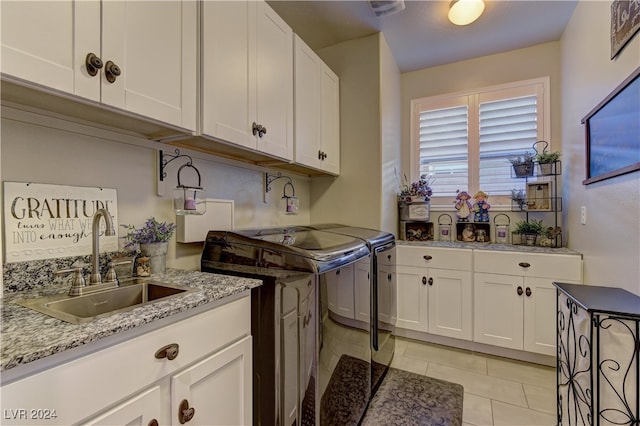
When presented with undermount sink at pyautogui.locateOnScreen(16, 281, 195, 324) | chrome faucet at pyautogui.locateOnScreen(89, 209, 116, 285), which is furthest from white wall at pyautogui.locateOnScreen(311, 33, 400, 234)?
chrome faucet at pyautogui.locateOnScreen(89, 209, 116, 285)

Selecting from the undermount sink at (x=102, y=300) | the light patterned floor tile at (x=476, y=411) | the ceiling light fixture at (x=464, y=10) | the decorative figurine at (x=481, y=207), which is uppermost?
the ceiling light fixture at (x=464, y=10)

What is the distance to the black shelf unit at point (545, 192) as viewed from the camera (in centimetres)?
253

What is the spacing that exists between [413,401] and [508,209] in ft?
6.40

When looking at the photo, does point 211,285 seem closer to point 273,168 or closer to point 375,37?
point 273,168

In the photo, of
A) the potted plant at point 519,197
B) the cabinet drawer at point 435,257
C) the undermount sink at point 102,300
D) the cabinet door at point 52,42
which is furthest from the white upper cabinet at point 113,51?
the potted plant at point 519,197

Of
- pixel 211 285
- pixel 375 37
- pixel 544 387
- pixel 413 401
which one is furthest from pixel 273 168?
pixel 544 387

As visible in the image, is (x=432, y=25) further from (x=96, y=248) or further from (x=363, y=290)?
(x=96, y=248)

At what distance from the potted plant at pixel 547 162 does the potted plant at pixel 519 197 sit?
244 mm

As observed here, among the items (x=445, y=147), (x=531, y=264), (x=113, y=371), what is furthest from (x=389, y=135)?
(x=113, y=371)

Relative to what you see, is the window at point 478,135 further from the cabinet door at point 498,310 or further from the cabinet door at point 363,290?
the cabinet door at point 363,290

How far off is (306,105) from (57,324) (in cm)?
186

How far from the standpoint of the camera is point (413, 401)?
191cm

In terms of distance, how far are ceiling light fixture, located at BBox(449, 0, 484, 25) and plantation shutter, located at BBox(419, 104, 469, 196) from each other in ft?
3.35

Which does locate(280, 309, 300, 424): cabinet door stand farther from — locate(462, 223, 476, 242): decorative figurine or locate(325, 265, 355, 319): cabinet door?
locate(462, 223, 476, 242): decorative figurine
